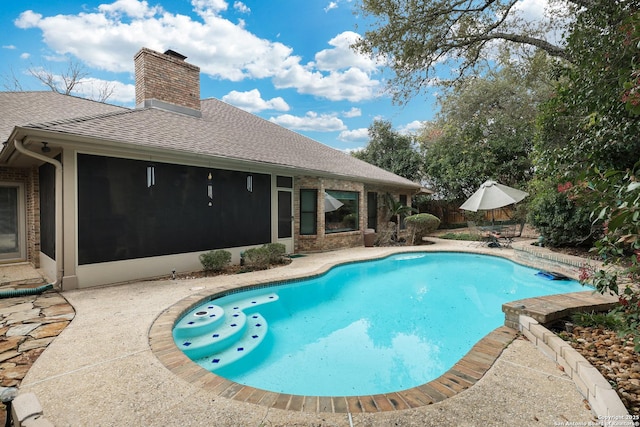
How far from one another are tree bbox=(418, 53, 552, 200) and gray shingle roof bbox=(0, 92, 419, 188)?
22.7 feet

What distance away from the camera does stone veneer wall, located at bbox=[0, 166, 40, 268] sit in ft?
27.3

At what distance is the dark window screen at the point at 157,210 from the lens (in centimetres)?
647

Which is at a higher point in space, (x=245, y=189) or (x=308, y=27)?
(x=308, y=27)

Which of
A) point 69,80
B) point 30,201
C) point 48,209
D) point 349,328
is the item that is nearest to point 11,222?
point 30,201

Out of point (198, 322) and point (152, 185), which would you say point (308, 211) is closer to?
point (152, 185)

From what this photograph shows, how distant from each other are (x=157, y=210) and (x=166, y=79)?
5454 mm

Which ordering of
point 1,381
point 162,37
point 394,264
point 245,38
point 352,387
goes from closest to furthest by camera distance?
point 1,381, point 352,387, point 394,264, point 162,37, point 245,38

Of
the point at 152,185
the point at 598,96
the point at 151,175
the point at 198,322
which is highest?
the point at 598,96

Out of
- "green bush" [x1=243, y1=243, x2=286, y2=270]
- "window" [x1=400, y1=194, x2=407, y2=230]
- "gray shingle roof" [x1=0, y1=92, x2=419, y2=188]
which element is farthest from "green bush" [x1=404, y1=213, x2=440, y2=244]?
"green bush" [x1=243, y1=243, x2=286, y2=270]

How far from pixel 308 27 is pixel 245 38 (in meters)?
2.87

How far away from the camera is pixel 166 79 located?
33.7ft

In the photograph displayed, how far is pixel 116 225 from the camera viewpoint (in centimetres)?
677

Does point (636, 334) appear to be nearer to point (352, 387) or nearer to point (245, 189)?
point (352, 387)

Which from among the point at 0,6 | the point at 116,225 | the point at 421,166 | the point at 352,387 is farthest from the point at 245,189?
the point at 421,166
